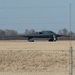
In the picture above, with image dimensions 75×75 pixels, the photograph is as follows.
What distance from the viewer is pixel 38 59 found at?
75.5ft

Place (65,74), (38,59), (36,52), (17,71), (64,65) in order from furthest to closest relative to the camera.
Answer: (36,52), (38,59), (64,65), (17,71), (65,74)

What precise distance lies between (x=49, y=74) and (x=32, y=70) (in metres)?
2.07

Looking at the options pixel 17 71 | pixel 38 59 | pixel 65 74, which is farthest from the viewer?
pixel 38 59

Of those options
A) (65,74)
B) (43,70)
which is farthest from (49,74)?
(43,70)

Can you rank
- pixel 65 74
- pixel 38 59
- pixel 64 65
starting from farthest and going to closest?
pixel 38 59
pixel 64 65
pixel 65 74

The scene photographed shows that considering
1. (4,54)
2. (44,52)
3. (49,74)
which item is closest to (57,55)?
(44,52)

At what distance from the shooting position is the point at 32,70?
2028 centimetres

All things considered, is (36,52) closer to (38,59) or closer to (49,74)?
(38,59)

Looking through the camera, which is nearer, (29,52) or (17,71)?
(17,71)

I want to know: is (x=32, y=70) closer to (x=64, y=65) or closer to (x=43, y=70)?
(x=43, y=70)

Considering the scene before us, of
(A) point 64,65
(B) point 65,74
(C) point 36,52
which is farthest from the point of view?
(C) point 36,52

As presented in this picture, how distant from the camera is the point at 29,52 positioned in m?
24.8

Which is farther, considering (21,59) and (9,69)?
(21,59)

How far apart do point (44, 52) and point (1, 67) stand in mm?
4339
